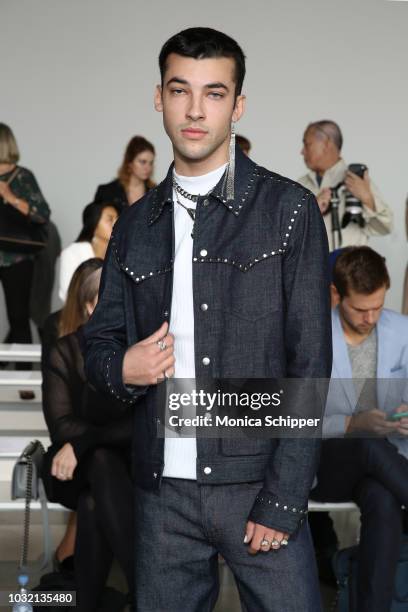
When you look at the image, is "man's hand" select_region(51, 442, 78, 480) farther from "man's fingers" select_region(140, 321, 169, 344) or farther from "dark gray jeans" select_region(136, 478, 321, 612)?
"man's fingers" select_region(140, 321, 169, 344)

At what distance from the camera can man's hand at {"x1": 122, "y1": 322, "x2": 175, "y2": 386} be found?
165 cm

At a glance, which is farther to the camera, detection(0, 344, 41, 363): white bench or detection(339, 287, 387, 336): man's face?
detection(0, 344, 41, 363): white bench

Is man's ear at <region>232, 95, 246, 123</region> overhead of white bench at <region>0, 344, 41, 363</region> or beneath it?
overhead

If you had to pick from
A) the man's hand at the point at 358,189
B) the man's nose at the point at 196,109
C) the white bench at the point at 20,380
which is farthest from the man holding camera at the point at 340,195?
the man's nose at the point at 196,109

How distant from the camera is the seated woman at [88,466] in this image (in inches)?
116

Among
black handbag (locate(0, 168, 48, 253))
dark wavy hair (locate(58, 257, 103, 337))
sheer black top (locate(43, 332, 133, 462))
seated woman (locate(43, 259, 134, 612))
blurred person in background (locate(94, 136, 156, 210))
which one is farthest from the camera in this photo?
blurred person in background (locate(94, 136, 156, 210))

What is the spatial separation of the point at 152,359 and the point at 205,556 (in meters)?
0.33

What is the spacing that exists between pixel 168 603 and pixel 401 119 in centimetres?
609

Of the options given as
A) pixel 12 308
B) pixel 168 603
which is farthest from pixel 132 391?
pixel 12 308

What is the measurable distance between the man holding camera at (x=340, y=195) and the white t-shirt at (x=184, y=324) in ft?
10.4

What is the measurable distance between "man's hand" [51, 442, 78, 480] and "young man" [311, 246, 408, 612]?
71 centimetres

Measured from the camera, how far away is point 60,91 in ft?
23.9

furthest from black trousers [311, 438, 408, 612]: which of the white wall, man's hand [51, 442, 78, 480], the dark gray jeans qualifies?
the white wall

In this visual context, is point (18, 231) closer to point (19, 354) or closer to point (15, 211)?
point (15, 211)
